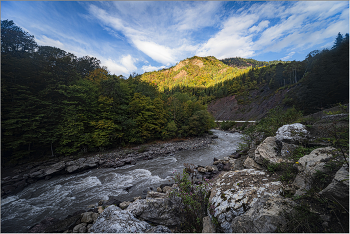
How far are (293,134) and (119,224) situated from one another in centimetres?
763

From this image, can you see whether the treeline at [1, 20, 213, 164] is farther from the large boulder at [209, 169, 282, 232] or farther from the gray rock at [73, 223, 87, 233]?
the large boulder at [209, 169, 282, 232]

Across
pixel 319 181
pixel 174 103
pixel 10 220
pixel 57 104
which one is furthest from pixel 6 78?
pixel 174 103

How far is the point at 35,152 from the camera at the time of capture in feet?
40.6

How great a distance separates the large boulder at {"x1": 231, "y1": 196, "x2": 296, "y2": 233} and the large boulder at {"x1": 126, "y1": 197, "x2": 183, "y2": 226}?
6.64 ft

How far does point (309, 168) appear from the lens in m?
3.18

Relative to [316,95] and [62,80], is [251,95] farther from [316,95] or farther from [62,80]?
[62,80]

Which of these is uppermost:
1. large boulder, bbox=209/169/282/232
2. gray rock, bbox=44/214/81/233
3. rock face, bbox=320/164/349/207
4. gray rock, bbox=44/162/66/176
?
rock face, bbox=320/164/349/207

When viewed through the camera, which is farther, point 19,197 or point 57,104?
point 57,104

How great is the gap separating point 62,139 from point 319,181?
19.0m

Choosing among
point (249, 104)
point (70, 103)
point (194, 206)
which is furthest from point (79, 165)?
point (249, 104)

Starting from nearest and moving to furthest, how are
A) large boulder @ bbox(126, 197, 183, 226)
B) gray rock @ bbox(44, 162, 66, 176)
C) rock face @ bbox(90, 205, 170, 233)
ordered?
rock face @ bbox(90, 205, 170, 233)
large boulder @ bbox(126, 197, 183, 226)
gray rock @ bbox(44, 162, 66, 176)

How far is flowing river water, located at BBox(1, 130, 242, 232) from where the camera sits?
614 cm

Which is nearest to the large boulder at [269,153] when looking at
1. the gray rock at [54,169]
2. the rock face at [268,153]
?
the rock face at [268,153]

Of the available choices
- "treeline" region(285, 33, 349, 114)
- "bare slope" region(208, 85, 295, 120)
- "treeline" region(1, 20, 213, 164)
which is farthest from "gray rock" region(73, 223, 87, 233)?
"bare slope" region(208, 85, 295, 120)
